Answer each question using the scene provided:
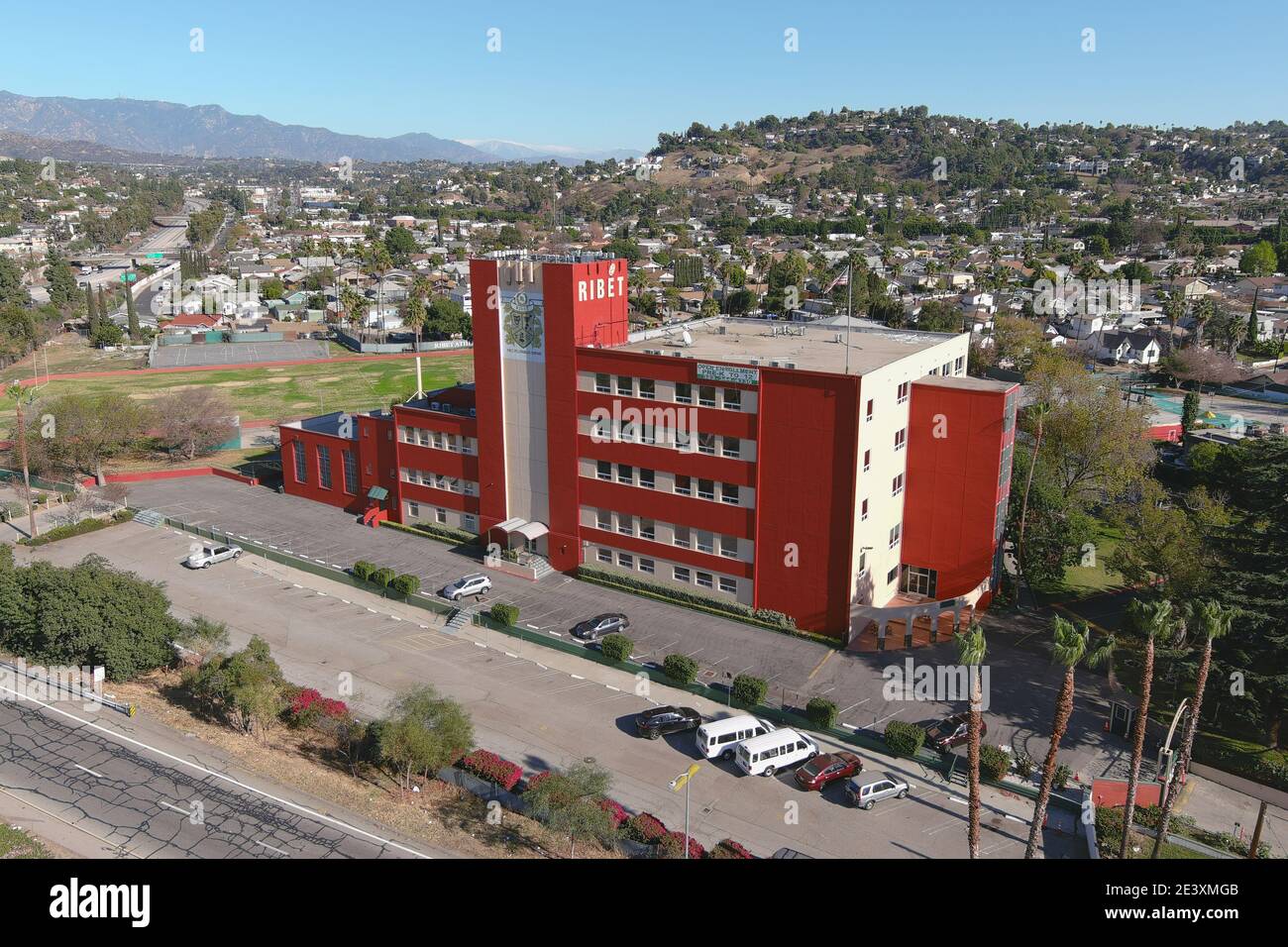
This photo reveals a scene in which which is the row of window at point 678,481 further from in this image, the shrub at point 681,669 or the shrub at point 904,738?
the shrub at point 904,738

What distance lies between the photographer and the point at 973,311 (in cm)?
12475

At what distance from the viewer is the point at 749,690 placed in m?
35.6

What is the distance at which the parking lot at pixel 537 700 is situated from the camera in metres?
29.0

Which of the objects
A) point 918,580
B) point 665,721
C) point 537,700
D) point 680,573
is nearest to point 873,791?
point 665,721

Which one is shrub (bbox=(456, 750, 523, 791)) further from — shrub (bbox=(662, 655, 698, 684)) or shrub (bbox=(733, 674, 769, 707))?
shrub (bbox=(733, 674, 769, 707))

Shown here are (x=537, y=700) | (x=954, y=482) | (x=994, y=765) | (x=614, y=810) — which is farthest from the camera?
(x=954, y=482)

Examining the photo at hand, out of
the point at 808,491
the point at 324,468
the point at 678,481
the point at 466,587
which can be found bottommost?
the point at 466,587

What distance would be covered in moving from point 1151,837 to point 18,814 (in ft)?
111

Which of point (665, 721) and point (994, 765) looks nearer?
point (994, 765)

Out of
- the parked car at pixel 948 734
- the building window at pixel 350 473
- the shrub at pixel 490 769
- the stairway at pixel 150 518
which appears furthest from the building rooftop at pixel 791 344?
the stairway at pixel 150 518

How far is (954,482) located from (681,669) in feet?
50.6

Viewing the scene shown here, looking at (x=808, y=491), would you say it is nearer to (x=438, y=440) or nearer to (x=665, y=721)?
(x=665, y=721)
